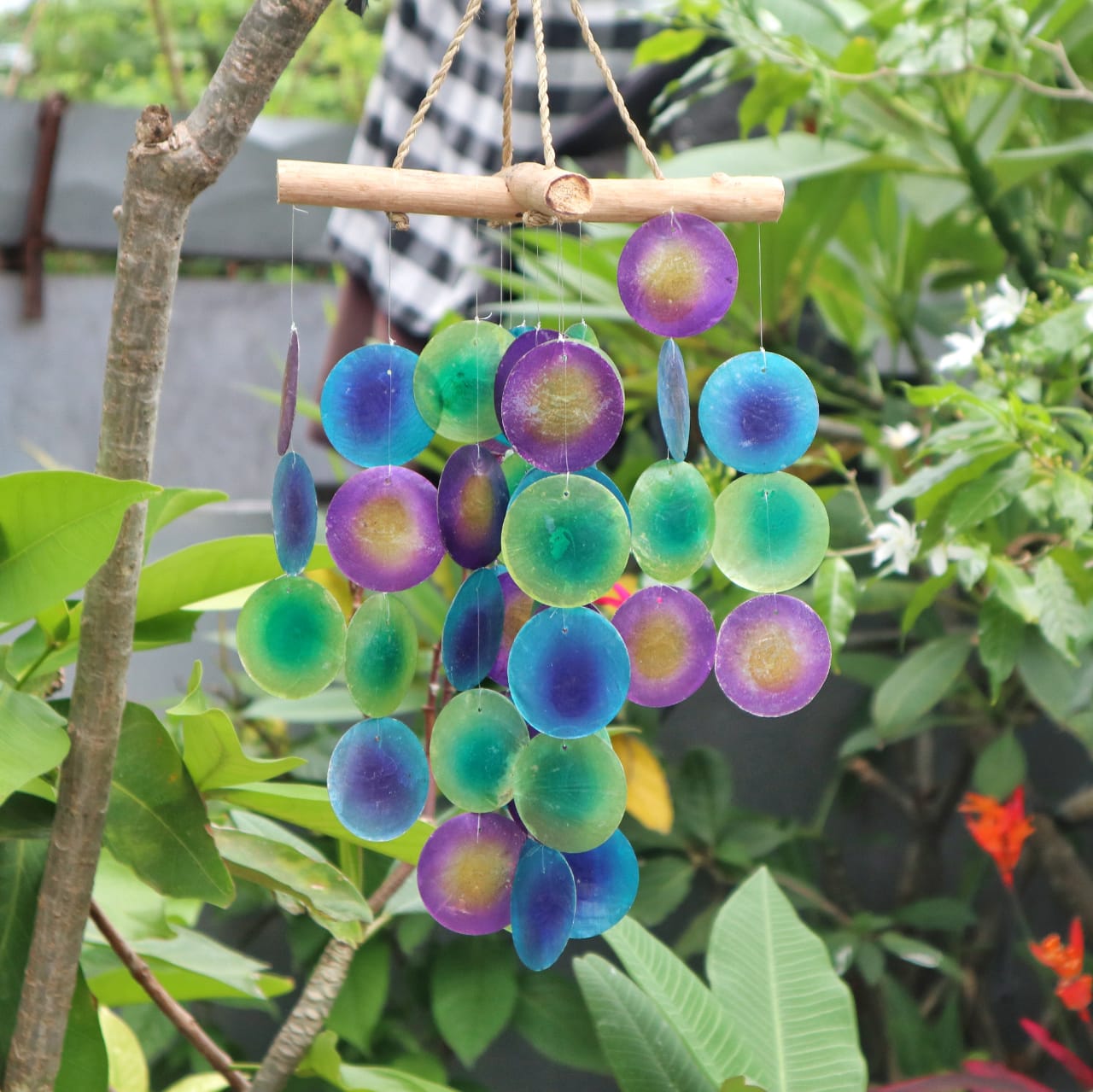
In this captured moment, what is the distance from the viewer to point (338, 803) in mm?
537

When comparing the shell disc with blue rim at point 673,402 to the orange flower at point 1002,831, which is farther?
the orange flower at point 1002,831

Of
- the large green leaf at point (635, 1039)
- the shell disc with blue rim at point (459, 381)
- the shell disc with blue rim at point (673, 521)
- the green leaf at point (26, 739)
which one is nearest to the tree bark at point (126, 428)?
the green leaf at point (26, 739)

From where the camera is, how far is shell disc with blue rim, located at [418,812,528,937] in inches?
21.4

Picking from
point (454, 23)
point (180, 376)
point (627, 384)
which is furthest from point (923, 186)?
point (180, 376)

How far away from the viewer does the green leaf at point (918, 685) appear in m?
1.18

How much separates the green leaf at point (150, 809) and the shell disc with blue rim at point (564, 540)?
26 centimetres

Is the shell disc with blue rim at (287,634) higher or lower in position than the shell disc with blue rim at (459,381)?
lower

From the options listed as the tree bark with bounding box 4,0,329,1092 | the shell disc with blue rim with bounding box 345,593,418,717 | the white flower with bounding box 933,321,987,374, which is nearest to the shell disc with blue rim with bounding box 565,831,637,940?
the shell disc with blue rim with bounding box 345,593,418,717

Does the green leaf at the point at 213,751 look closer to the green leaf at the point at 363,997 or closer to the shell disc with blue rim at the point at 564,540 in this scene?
the shell disc with blue rim at the point at 564,540

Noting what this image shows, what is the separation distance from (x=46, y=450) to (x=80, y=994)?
1.73 m

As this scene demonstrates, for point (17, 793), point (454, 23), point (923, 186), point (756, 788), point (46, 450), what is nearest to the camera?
point (17, 793)

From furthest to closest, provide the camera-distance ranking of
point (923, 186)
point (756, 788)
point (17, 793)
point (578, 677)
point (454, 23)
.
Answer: point (756, 788), point (454, 23), point (923, 186), point (17, 793), point (578, 677)

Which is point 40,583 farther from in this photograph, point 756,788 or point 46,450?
point 46,450

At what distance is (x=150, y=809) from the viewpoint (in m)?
0.64
